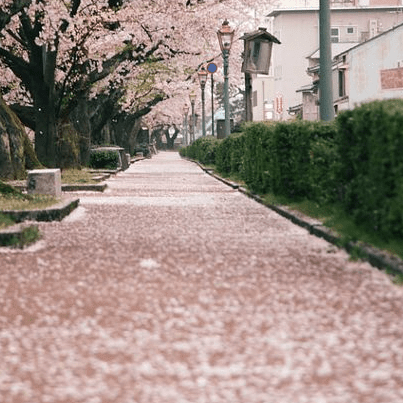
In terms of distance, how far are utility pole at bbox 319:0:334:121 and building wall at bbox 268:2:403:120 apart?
67771mm

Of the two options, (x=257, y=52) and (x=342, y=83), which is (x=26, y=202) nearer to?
(x=257, y=52)

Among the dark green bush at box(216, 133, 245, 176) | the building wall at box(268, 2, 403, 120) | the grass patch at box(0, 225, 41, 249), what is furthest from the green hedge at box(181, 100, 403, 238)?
the building wall at box(268, 2, 403, 120)

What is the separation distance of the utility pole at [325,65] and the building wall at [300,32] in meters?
67.8

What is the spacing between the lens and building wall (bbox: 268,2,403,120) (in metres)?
86.4

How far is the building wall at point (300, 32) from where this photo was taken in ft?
284

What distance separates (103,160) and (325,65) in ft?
77.5

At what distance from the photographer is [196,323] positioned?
6.65m

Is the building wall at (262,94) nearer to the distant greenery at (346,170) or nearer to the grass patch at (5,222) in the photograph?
the distant greenery at (346,170)

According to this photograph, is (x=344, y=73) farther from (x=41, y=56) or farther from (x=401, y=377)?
(x=401, y=377)

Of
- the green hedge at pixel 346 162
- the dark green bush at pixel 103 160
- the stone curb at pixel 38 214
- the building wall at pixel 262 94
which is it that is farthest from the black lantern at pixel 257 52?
the building wall at pixel 262 94

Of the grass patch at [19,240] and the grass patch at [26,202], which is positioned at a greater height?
the grass patch at [26,202]

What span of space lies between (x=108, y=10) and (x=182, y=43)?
339 inches

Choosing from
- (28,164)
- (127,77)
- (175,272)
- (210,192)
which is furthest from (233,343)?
(127,77)

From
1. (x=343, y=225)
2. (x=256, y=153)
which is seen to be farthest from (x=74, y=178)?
(x=343, y=225)
